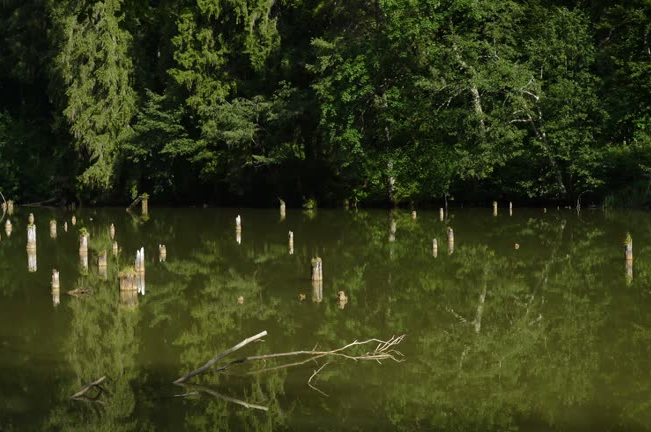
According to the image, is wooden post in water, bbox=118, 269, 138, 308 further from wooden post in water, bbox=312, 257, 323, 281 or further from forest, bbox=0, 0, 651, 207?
forest, bbox=0, 0, 651, 207

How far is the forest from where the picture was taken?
46.8m

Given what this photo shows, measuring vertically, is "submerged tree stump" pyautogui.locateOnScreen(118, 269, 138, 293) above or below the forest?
below

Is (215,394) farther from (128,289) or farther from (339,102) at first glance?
(339,102)

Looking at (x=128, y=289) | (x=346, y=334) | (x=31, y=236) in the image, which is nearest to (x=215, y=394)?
(x=346, y=334)

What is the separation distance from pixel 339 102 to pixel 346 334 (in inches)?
1231

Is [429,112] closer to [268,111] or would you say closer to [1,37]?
[268,111]

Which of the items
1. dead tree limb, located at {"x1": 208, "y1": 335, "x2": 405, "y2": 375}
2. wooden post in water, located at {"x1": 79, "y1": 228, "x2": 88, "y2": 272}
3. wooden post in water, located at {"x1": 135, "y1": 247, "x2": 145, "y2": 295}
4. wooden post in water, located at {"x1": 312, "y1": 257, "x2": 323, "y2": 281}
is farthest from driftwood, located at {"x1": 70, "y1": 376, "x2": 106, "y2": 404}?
wooden post in water, located at {"x1": 79, "y1": 228, "x2": 88, "y2": 272}

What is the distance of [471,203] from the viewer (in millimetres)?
51781

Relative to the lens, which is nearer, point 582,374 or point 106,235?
point 582,374

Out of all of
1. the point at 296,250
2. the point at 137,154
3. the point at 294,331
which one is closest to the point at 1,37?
the point at 137,154

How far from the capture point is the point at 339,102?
48406mm

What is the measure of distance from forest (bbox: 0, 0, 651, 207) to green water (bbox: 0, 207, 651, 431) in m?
13.8

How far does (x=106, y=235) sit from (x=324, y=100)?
15357 millimetres

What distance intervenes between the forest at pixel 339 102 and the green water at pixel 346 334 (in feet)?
45.3
